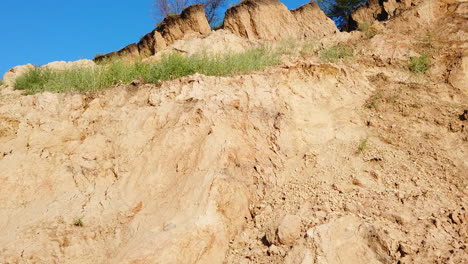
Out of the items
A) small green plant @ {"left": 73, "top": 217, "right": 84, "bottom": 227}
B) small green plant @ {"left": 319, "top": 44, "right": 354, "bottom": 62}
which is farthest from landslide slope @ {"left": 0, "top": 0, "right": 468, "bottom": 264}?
small green plant @ {"left": 319, "top": 44, "right": 354, "bottom": 62}

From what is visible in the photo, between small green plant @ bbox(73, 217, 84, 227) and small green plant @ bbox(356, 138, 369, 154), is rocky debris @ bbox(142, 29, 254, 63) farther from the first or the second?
small green plant @ bbox(73, 217, 84, 227)

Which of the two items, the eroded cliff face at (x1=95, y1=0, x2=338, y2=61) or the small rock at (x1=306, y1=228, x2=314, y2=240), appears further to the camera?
the eroded cliff face at (x1=95, y1=0, x2=338, y2=61)

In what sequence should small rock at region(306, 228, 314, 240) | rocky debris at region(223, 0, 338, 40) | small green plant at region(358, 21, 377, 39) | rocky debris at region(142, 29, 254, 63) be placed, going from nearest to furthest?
small rock at region(306, 228, 314, 240)
small green plant at region(358, 21, 377, 39)
rocky debris at region(142, 29, 254, 63)
rocky debris at region(223, 0, 338, 40)

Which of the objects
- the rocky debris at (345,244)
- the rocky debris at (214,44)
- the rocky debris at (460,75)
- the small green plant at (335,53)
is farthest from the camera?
the rocky debris at (214,44)

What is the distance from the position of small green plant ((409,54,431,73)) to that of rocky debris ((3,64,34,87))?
23.6 ft

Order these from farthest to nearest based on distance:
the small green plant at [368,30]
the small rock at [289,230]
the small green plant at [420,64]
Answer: the small green plant at [368,30] → the small green plant at [420,64] → the small rock at [289,230]

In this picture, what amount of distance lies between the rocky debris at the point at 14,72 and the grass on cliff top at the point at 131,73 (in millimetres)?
676

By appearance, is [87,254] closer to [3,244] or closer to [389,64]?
[3,244]

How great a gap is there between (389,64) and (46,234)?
6.21 metres

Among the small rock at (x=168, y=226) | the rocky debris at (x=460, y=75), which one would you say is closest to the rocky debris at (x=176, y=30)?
the rocky debris at (x=460, y=75)

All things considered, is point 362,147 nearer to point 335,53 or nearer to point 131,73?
point 335,53

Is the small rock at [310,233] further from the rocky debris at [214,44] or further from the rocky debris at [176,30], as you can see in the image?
the rocky debris at [176,30]

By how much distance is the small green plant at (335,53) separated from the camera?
730cm

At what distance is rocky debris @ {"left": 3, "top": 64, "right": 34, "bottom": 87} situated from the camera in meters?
7.33
